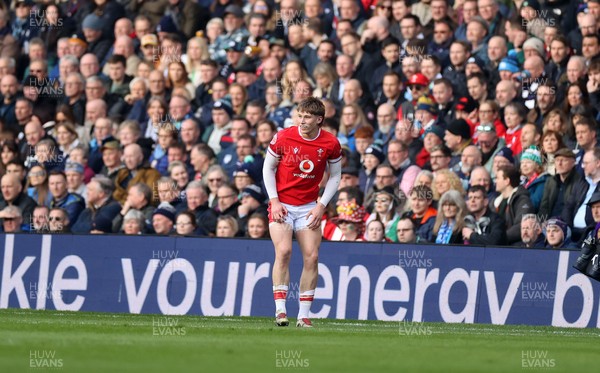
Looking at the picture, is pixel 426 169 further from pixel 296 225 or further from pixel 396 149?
pixel 296 225

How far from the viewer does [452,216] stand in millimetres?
19406

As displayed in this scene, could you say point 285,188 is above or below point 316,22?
below

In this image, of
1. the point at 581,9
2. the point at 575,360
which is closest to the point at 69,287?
the point at 581,9

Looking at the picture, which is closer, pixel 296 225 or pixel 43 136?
pixel 296 225

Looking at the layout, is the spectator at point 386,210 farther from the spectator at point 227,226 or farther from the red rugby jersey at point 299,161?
the red rugby jersey at point 299,161

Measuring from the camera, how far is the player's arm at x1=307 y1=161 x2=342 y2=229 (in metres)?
15.6

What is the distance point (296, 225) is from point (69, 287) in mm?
6011

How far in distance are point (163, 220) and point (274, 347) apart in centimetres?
953

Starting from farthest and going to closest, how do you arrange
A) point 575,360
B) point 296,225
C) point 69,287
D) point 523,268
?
1. point 69,287
2. point 523,268
3. point 296,225
4. point 575,360

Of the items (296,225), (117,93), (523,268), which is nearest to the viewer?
(296,225)

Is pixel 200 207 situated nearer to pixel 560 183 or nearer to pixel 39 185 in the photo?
pixel 39 185

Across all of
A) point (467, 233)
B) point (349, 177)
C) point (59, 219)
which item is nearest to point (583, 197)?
point (467, 233)

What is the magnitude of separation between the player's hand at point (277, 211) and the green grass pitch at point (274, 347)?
1148 millimetres

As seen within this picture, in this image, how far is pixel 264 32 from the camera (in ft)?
82.3
